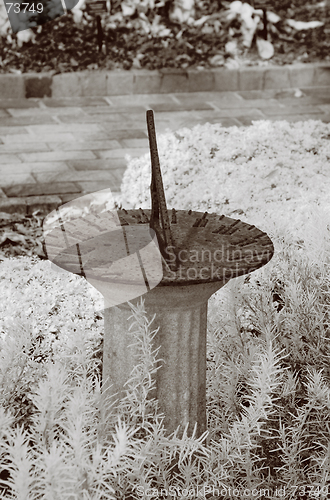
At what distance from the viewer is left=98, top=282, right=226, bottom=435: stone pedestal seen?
7.25 feet

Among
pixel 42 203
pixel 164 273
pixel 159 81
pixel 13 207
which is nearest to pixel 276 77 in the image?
pixel 159 81

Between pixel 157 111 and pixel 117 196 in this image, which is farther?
pixel 157 111

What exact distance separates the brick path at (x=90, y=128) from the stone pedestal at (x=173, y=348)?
8.58 feet

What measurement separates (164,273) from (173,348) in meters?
0.33

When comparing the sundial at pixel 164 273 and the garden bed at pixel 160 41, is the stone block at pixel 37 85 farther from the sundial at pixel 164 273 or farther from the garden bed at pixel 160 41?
the sundial at pixel 164 273

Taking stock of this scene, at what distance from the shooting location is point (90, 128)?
6.30 meters

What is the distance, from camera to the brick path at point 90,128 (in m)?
5.11

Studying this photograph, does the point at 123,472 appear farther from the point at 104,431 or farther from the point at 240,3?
the point at 240,3

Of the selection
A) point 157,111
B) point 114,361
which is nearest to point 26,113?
point 157,111

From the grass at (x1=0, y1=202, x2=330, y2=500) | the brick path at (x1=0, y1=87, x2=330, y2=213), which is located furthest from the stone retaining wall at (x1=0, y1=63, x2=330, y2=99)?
the grass at (x1=0, y1=202, x2=330, y2=500)

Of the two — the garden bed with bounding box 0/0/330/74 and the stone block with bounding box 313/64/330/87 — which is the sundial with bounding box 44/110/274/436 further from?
the stone block with bounding box 313/64/330/87

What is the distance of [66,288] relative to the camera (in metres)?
3.52

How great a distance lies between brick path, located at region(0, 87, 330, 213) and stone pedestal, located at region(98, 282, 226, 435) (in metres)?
2.62

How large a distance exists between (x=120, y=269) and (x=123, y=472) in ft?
2.08
